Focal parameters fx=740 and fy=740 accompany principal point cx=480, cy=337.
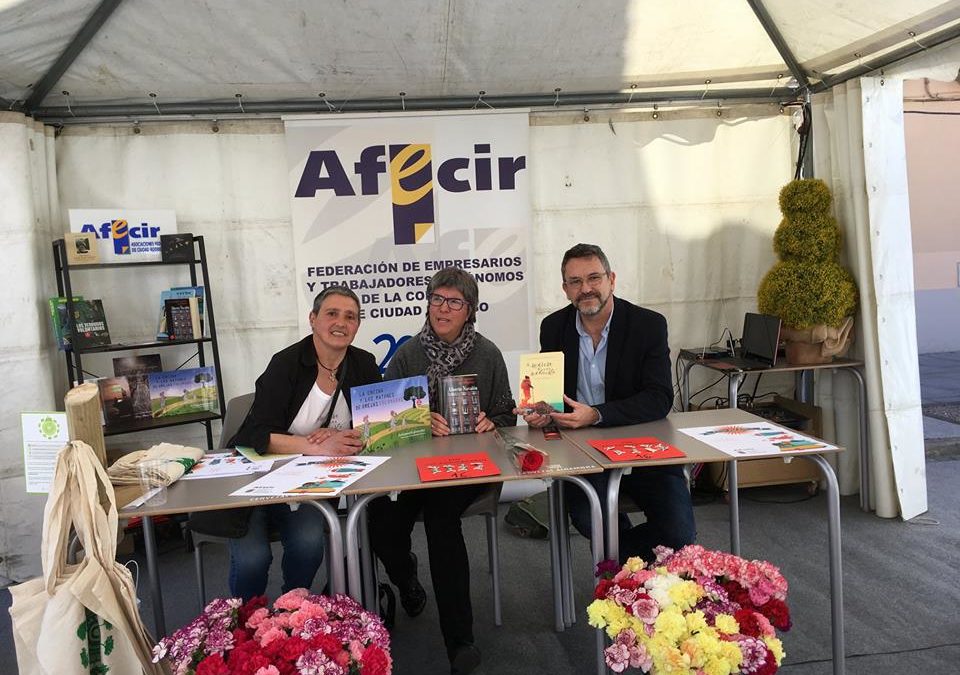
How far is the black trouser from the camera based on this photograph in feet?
8.39

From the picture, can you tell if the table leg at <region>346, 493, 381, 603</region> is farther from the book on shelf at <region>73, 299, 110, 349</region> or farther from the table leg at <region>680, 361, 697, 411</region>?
the table leg at <region>680, 361, 697, 411</region>

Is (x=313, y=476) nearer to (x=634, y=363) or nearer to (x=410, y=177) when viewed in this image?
(x=634, y=363)

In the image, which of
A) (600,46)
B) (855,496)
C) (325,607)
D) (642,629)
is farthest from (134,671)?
(855,496)

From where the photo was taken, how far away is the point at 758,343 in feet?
13.8

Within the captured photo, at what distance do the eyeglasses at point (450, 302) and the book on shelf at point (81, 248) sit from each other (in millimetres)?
2012

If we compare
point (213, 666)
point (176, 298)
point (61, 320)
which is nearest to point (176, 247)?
point (176, 298)

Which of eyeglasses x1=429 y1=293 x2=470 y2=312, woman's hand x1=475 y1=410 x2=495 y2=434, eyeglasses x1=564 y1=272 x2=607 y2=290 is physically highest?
eyeglasses x1=564 y1=272 x2=607 y2=290

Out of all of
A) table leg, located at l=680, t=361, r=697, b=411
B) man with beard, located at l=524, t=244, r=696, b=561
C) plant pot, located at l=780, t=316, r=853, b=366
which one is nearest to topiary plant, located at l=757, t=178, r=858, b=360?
plant pot, located at l=780, t=316, r=853, b=366

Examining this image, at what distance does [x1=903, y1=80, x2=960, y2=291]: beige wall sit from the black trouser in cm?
843

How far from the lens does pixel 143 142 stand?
13.6 feet

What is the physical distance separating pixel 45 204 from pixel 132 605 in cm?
267

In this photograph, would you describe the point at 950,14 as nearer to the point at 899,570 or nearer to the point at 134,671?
the point at 899,570

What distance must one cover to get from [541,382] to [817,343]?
2161mm

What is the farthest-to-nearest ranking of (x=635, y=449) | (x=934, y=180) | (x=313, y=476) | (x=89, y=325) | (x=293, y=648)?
(x=934, y=180) < (x=89, y=325) < (x=635, y=449) < (x=313, y=476) < (x=293, y=648)
